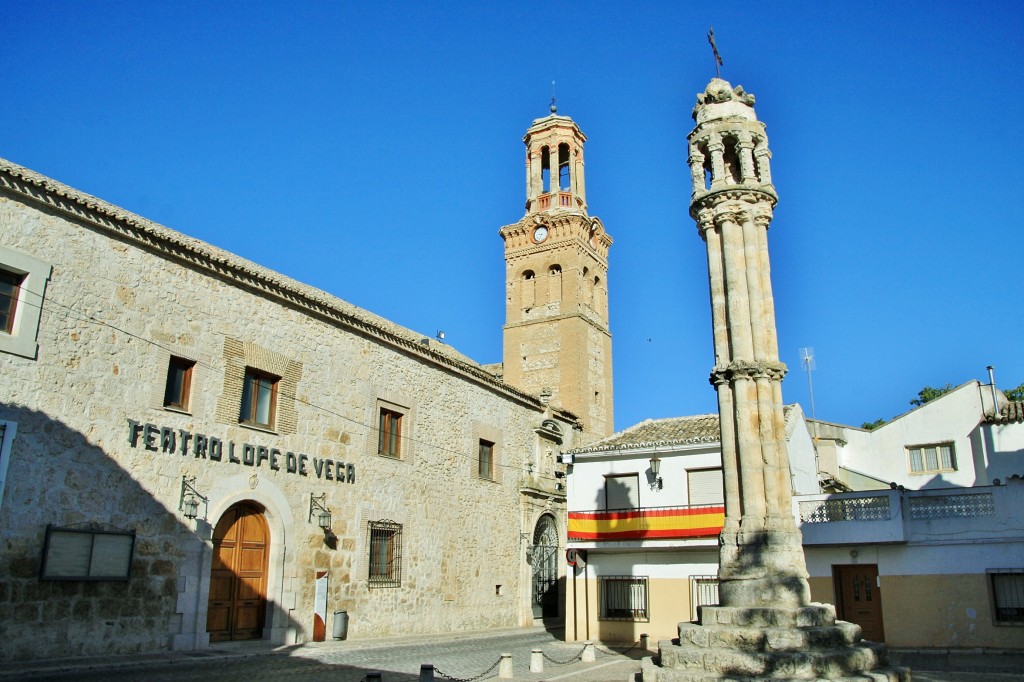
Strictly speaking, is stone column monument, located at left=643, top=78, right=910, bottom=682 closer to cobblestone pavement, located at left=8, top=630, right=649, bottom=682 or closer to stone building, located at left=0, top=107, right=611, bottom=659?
cobblestone pavement, located at left=8, top=630, right=649, bottom=682

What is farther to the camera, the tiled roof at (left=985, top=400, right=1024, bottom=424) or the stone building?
the tiled roof at (left=985, top=400, right=1024, bottom=424)

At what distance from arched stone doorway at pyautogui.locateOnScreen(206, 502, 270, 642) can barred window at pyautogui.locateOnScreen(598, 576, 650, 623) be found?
8537mm

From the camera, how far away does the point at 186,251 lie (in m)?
14.3

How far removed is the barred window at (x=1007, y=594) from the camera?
15492 mm

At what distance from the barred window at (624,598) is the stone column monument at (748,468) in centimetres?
941

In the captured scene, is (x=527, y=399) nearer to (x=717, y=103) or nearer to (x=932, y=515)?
(x=932, y=515)

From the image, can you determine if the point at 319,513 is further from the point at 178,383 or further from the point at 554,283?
the point at 554,283

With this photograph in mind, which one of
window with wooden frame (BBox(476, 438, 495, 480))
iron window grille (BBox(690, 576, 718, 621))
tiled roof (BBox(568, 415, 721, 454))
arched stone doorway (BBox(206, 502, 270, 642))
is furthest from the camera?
window with wooden frame (BBox(476, 438, 495, 480))

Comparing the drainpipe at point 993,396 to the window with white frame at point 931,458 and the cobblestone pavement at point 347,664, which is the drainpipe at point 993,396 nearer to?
the window with white frame at point 931,458

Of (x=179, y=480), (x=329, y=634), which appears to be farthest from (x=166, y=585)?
(x=329, y=634)

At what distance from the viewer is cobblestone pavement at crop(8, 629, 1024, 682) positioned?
1069cm

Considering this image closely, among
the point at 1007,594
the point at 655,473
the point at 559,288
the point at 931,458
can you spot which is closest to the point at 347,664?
the point at 655,473

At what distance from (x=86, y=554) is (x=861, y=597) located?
15.4 metres

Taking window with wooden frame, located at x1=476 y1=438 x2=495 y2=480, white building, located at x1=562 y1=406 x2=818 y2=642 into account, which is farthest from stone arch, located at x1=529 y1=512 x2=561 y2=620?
white building, located at x1=562 y1=406 x2=818 y2=642
